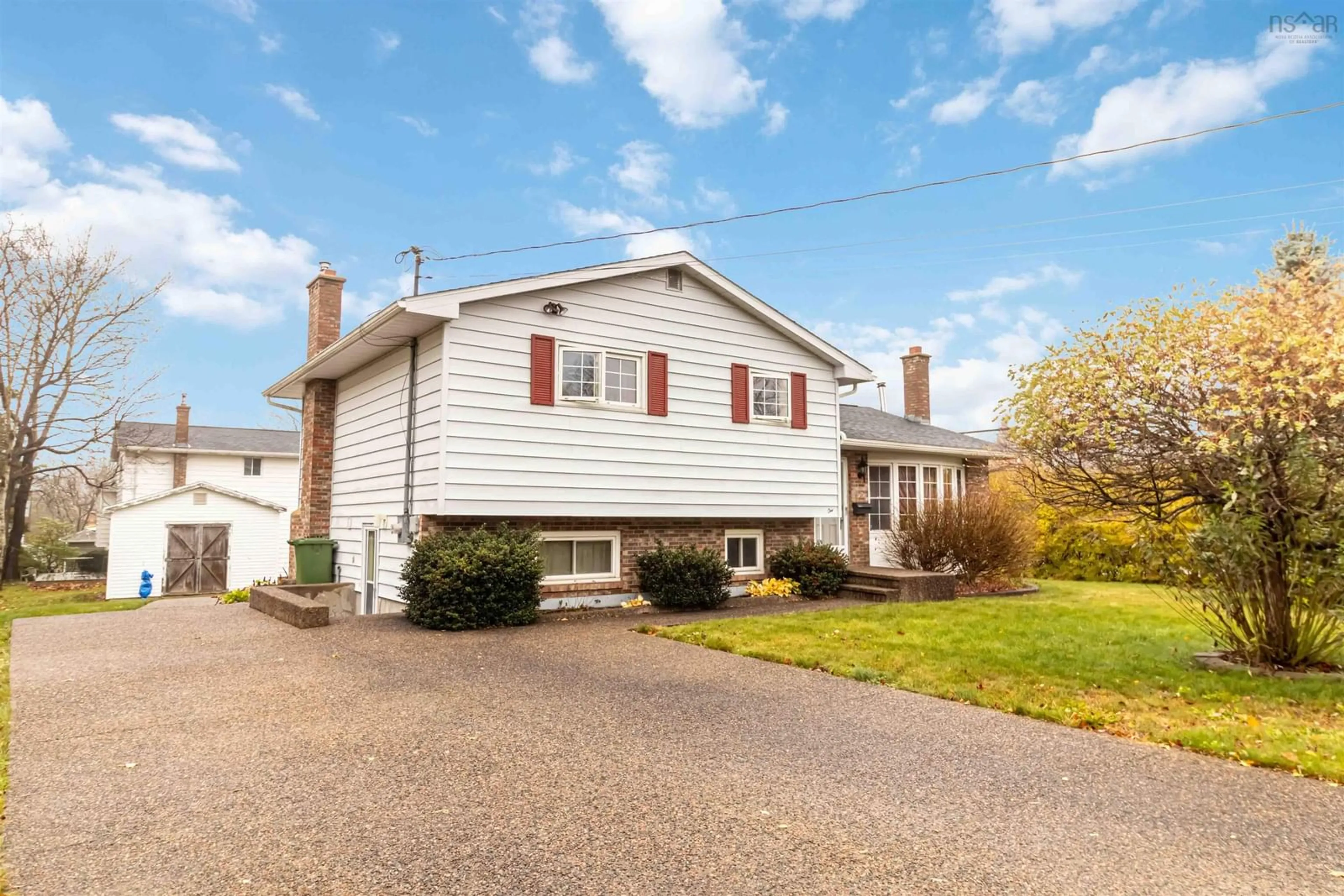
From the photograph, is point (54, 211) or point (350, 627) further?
point (54, 211)

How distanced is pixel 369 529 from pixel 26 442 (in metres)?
19.5

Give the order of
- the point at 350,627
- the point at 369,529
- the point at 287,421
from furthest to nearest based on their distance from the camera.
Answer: the point at 287,421 < the point at 369,529 < the point at 350,627

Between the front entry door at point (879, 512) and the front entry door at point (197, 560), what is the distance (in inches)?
771

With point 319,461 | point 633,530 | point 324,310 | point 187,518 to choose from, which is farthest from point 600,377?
point 187,518

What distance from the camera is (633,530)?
12.5 metres

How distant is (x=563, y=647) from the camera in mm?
8484

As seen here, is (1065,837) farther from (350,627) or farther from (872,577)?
(872,577)

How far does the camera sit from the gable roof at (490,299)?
10297 millimetres

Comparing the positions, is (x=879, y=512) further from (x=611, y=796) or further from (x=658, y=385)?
(x=611, y=796)

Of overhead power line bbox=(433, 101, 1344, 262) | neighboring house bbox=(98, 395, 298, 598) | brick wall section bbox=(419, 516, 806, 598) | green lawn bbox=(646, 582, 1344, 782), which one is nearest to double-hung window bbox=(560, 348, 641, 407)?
brick wall section bbox=(419, 516, 806, 598)

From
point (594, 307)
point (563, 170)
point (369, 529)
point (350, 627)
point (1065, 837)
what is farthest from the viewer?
point (563, 170)

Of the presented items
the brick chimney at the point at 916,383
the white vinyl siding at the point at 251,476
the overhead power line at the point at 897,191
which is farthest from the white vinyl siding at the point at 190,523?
the brick chimney at the point at 916,383

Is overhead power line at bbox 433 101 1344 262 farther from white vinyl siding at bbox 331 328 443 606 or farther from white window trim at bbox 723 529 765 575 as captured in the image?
white window trim at bbox 723 529 765 575

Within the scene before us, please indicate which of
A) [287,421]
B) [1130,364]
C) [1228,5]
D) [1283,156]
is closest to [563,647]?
[1130,364]
